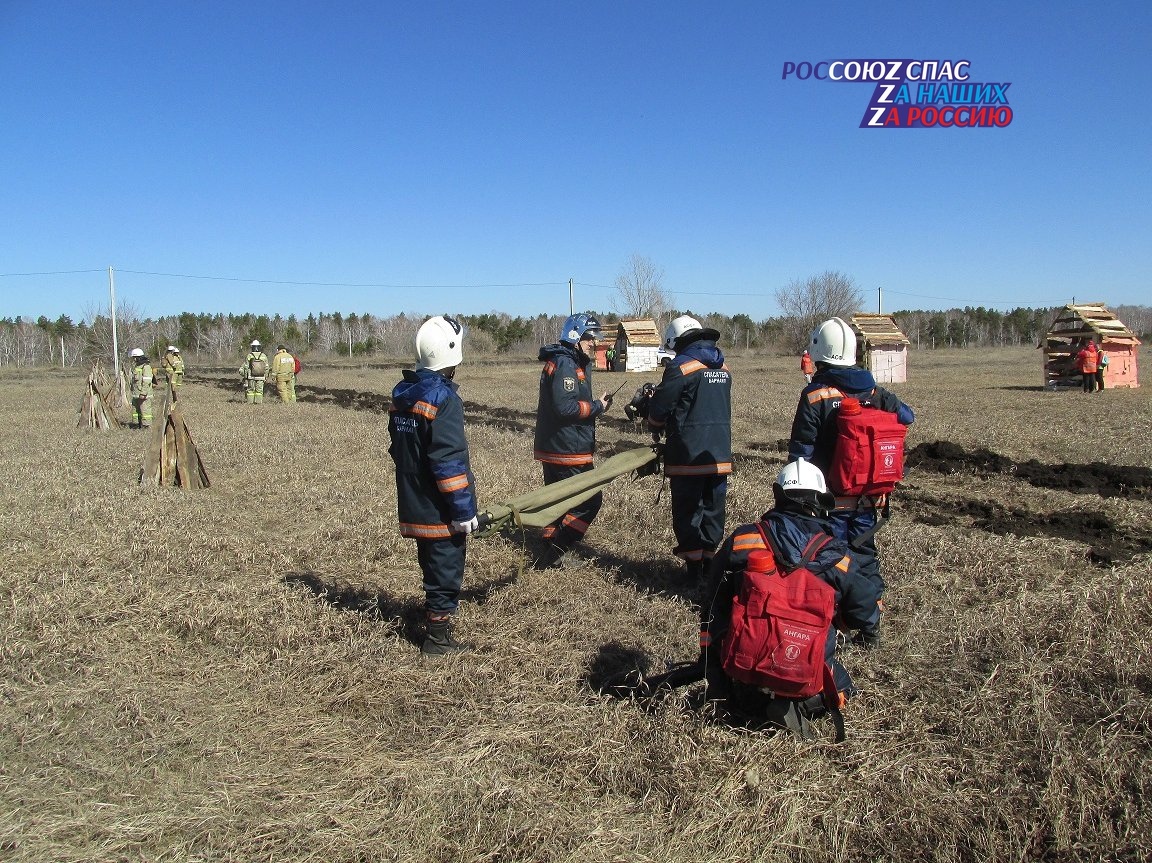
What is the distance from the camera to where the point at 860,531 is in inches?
204

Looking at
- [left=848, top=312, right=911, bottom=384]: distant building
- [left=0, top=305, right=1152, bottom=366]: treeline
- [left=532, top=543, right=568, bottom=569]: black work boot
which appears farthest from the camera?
[left=0, top=305, right=1152, bottom=366]: treeline

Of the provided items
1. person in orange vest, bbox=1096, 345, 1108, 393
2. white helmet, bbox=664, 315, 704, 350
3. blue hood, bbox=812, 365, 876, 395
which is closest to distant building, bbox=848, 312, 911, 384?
person in orange vest, bbox=1096, 345, 1108, 393

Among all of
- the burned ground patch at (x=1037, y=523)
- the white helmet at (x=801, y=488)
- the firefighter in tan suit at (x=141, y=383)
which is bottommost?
the burned ground patch at (x=1037, y=523)

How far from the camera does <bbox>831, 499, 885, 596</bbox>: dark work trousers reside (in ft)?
16.6

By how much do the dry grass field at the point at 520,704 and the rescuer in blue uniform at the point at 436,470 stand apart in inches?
17.1

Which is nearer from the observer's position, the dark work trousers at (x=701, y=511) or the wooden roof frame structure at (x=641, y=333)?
the dark work trousers at (x=701, y=511)

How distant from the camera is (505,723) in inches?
164

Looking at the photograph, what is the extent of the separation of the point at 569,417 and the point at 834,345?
2.33m

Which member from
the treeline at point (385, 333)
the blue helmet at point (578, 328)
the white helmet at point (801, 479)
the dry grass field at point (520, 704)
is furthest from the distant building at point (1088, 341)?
the treeline at point (385, 333)

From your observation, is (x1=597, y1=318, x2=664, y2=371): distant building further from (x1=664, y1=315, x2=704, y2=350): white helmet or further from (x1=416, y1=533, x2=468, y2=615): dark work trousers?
(x1=416, y1=533, x2=468, y2=615): dark work trousers

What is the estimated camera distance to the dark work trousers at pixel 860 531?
505cm

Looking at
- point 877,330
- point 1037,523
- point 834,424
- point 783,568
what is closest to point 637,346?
point 877,330

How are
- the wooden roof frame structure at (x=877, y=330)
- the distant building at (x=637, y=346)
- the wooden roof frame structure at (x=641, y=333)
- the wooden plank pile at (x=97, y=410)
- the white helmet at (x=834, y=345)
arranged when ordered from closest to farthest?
the white helmet at (x=834, y=345) → the wooden plank pile at (x=97, y=410) → the wooden roof frame structure at (x=877, y=330) → the distant building at (x=637, y=346) → the wooden roof frame structure at (x=641, y=333)

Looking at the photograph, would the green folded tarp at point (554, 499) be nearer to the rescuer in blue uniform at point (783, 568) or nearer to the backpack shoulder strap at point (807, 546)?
the rescuer in blue uniform at point (783, 568)
